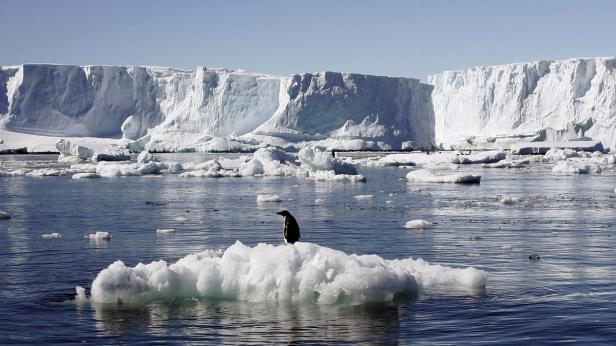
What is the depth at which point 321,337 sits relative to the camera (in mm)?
9570

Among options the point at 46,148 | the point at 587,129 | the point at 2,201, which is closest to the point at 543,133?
the point at 587,129

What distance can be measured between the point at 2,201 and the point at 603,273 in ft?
75.9

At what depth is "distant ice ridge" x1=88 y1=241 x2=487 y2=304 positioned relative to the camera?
1130 cm

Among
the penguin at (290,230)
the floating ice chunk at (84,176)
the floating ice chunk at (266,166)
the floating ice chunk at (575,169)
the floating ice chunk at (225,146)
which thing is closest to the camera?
the penguin at (290,230)

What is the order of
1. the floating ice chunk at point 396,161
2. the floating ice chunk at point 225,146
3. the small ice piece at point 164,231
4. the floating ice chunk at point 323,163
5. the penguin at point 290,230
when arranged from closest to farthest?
1. the penguin at point 290,230
2. the small ice piece at point 164,231
3. the floating ice chunk at point 323,163
4. the floating ice chunk at point 396,161
5. the floating ice chunk at point 225,146

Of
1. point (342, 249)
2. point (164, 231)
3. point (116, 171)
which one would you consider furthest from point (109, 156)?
point (342, 249)

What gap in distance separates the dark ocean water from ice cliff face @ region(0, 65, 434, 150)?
227 feet

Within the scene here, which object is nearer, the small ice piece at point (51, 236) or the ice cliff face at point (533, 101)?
the small ice piece at point (51, 236)

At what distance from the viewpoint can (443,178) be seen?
40656 mm

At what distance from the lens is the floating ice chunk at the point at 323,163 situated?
4619 centimetres

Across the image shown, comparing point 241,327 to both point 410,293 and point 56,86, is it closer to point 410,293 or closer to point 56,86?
point 410,293

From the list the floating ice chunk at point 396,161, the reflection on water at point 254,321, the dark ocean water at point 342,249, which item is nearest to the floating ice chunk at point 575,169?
the dark ocean water at point 342,249

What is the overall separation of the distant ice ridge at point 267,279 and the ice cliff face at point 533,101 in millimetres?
84168

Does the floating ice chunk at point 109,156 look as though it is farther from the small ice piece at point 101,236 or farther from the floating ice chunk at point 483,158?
the small ice piece at point 101,236
